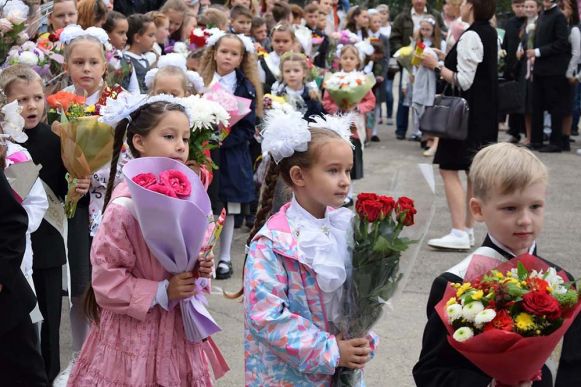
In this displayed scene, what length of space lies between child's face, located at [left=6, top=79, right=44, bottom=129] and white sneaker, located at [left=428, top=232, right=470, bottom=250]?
4471 millimetres

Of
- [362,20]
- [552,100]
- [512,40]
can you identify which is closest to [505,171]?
[552,100]

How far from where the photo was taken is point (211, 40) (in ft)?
28.3

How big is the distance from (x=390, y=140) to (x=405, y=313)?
9.42 meters

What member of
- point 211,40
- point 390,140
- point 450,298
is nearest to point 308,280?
point 450,298

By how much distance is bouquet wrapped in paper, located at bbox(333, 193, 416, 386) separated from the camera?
137 inches

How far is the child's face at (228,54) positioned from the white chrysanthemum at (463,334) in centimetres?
599

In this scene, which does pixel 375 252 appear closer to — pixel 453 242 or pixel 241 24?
pixel 453 242

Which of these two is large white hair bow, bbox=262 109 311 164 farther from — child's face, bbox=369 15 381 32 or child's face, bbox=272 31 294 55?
child's face, bbox=369 15 381 32

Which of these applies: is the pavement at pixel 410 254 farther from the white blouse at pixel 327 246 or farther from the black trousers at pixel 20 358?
the black trousers at pixel 20 358

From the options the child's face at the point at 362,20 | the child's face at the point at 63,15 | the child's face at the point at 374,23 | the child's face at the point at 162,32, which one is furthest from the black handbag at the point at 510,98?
the child's face at the point at 63,15

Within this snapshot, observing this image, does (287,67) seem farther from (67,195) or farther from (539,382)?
(539,382)

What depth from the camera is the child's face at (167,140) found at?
179 inches

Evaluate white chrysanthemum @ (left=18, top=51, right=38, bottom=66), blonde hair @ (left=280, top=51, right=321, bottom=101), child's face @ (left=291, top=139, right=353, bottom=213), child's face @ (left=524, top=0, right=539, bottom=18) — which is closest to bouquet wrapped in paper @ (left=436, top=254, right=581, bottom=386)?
child's face @ (left=291, top=139, right=353, bottom=213)

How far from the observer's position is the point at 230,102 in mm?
8000
